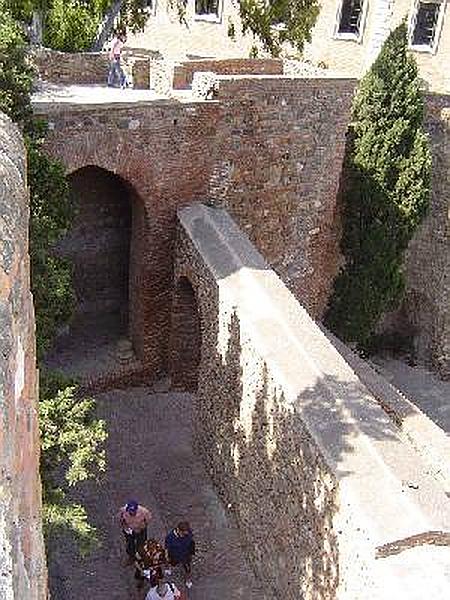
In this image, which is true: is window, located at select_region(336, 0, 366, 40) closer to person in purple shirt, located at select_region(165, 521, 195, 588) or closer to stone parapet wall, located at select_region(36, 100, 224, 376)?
stone parapet wall, located at select_region(36, 100, 224, 376)

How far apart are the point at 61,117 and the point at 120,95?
263cm

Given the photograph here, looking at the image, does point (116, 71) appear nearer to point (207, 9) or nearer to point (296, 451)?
point (296, 451)

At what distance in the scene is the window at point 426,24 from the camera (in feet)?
72.0

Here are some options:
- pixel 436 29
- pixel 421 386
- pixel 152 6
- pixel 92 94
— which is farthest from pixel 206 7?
pixel 421 386

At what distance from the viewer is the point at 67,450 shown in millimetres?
8180

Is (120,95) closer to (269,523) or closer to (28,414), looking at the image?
(269,523)

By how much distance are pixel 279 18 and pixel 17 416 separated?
56.1 ft

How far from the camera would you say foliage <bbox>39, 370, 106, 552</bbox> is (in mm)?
7781

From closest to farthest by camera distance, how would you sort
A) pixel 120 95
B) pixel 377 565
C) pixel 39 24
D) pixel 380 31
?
pixel 377 565, pixel 120 95, pixel 39 24, pixel 380 31

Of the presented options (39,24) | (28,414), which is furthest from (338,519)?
(39,24)

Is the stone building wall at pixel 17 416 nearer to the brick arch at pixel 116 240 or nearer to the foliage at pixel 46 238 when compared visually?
the foliage at pixel 46 238

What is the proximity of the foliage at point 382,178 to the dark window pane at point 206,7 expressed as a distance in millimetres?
10121

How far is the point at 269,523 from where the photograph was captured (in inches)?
363

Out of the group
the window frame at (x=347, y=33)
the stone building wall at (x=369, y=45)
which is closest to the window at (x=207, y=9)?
the stone building wall at (x=369, y=45)
